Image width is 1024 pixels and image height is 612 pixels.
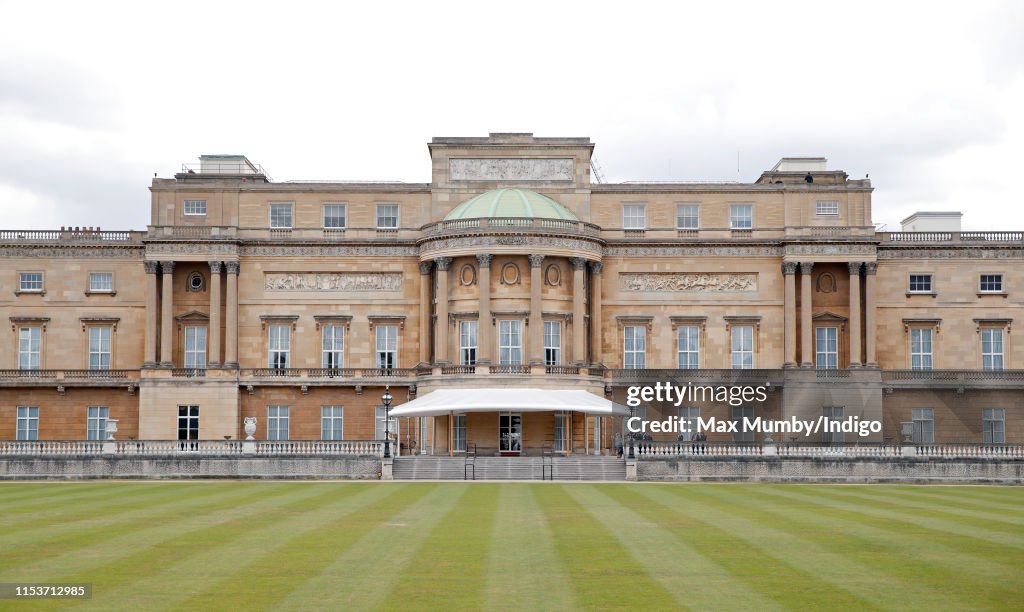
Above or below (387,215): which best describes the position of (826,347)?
below

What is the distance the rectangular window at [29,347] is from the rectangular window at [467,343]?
23.7m

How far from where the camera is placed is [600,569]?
20875 mm

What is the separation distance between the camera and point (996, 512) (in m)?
32.4

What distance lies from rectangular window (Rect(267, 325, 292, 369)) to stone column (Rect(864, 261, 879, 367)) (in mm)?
31395

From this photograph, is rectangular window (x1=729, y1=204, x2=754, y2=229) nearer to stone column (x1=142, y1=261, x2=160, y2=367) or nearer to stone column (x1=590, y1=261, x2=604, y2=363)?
stone column (x1=590, y1=261, x2=604, y2=363)

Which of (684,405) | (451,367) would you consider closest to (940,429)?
(684,405)

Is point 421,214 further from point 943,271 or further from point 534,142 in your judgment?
point 943,271

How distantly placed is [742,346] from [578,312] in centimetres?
999

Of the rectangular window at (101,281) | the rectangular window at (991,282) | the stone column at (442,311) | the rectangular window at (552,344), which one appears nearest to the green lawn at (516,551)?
the rectangular window at (552,344)

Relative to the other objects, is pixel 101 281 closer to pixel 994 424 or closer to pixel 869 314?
pixel 869 314

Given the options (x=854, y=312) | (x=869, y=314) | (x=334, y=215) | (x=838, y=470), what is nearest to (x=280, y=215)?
(x=334, y=215)

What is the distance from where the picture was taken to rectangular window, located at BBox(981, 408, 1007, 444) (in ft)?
220

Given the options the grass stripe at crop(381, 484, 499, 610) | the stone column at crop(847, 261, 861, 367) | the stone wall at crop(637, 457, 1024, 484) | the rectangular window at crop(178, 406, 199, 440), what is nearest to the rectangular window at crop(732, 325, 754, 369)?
the stone column at crop(847, 261, 861, 367)

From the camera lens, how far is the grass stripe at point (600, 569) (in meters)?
18.0
